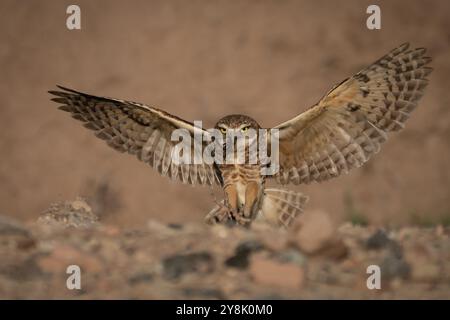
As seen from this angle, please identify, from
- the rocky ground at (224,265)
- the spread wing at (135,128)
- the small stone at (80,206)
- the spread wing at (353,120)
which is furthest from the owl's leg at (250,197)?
the small stone at (80,206)

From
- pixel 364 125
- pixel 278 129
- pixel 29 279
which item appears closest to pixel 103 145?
pixel 278 129

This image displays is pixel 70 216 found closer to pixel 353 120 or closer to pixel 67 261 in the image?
pixel 67 261

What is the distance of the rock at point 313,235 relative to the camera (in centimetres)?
333

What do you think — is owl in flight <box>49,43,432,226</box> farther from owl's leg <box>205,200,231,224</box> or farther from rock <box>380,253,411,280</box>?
rock <box>380,253,411,280</box>

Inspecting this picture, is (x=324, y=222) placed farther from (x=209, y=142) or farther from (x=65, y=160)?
(x=65, y=160)

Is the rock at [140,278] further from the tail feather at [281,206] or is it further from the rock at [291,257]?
the tail feather at [281,206]

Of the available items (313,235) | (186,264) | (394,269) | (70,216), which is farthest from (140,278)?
(70,216)

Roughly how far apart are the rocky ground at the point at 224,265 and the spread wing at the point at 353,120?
116 cm

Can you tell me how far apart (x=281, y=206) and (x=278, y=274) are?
6.92 feet

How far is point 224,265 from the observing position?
3.19 m

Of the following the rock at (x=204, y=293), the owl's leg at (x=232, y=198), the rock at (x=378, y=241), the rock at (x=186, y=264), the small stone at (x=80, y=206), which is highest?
the small stone at (x=80, y=206)

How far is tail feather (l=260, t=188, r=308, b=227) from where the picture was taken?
16.5 ft
